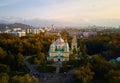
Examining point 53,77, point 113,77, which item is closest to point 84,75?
point 113,77

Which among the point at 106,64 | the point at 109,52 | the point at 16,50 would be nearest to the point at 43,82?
the point at 106,64

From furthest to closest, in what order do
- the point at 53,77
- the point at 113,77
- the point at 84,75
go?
the point at 53,77
the point at 84,75
the point at 113,77

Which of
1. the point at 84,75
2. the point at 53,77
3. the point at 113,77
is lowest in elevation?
the point at 53,77

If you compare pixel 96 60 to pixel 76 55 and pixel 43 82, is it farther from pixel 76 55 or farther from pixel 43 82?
pixel 76 55

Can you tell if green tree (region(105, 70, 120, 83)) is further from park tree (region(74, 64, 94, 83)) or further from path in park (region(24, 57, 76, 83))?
path in park (region(24, 57, 76, 83))

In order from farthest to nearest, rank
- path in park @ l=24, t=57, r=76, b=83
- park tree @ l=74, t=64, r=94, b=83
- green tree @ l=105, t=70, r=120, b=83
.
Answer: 1. path in park @ l=24, t=57, r=76, b=83
2. park tree @ l=74, t=64, r=94, b=83
3. green tree @ l=105, t=70, r=120, b=83

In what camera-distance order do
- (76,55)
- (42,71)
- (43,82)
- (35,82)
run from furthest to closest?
(76,55) < (42,71) < (43,82) < (35,82)

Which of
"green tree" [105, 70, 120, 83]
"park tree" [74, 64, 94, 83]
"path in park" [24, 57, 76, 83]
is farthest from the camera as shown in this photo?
"path in park" [24, 57, 76, 83]

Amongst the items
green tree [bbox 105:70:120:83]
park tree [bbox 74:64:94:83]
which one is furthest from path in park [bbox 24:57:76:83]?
green tree [bbox 105:70:120:83]

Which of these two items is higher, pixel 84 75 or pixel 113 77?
pixel 113 77

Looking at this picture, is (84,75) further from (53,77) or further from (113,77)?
(53,77)

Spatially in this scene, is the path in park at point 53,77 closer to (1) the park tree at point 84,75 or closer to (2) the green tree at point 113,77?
(1) the park tree at point 84,75
